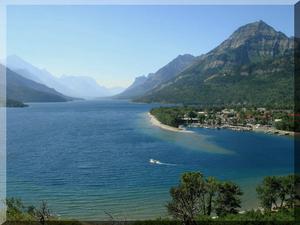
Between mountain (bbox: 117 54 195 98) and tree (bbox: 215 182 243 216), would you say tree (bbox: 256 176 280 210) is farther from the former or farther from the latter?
mountain (bbox: 117 54 195 98)

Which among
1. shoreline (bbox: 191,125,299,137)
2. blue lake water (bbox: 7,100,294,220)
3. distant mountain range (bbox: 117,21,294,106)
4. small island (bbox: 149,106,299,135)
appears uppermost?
distant mountain range (bbox: 117,21,294,106)

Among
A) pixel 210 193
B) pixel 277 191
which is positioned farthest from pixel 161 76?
pixel 210 193

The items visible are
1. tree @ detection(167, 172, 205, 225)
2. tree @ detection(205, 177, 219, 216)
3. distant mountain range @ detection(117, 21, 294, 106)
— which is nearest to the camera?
tree @ detection(167, 172, 205, 225)

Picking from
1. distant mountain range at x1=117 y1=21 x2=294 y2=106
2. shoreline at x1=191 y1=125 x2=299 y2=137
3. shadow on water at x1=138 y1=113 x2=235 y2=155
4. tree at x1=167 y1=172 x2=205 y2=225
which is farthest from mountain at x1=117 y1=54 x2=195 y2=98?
tree at x1=167 y1=172 x2=205 y2=225

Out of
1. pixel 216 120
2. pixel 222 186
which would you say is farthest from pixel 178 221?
pixel 216 120

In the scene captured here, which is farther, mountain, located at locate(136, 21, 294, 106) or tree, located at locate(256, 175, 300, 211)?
mountain, located at locate(136, 21, 294, 106)

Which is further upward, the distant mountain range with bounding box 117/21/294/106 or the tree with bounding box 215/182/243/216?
the distant mountain range with bounding box 117/21/294/106

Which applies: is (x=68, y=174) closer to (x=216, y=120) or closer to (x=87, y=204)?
(x=87, y=204)
